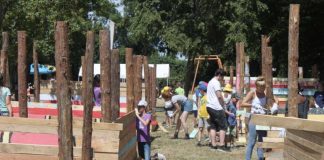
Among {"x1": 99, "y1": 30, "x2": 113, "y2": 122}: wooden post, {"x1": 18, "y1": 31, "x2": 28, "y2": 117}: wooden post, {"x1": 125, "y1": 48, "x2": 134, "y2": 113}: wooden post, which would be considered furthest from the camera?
{"x1": 125, "y1": 48, "x2": 134, "y2": 113}: wooden post

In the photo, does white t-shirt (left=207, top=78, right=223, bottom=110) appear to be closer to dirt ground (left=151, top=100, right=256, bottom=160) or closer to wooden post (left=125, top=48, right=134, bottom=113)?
dirt ground (left=151, top=100, right=256, bottom=160)

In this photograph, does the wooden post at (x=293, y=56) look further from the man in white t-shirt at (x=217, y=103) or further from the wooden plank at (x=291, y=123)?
the wooden plank at (x=291, y=123)

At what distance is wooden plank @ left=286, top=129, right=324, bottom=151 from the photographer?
5.77 metres

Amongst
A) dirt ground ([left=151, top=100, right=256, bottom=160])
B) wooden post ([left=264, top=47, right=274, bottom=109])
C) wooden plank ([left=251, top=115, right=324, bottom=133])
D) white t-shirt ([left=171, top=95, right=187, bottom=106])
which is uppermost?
wooden post ([left=264, top=47, right=274, bottom=109])

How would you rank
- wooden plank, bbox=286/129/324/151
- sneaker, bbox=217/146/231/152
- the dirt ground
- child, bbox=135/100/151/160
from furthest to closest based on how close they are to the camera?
1. sneaker, bbox=217/146/231/152
2. the dirt ground
3. child, bbox=135/100/151/160
4. wooden plank, bbox=286/129/324/151

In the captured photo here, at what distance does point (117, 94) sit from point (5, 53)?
4.38 m

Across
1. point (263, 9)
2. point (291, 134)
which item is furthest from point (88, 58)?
point (263, 9)

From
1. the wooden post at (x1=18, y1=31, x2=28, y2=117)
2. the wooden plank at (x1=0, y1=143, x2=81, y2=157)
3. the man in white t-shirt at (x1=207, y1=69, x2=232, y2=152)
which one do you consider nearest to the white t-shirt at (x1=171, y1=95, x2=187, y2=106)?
the man in white t-shirt at (x1=207, y1=69, x2=232, y2=152)

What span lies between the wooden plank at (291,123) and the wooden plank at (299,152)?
0.26 metres

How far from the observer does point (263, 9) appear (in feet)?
114

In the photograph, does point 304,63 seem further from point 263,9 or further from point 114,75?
point 114,75

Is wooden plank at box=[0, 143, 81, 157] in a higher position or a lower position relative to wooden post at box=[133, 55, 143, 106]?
lower

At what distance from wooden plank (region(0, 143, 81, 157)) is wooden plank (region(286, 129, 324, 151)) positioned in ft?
10.8

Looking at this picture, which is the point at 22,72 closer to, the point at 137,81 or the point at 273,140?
the point at 273,140
